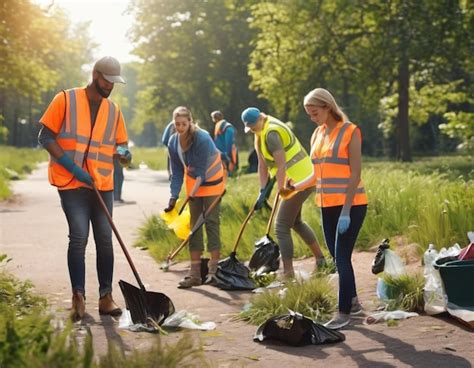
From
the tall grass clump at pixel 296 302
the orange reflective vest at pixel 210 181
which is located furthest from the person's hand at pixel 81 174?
the orange reflective vest at pixel 210 181

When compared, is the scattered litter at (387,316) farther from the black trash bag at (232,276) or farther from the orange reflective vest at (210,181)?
the orange reflective vest at (210,181)

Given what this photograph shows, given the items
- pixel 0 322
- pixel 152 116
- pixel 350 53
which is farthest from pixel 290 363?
pixel 152 116

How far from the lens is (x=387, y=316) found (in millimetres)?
6676

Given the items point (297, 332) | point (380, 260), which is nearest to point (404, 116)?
point (380, 260)

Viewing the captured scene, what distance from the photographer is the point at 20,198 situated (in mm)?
21344

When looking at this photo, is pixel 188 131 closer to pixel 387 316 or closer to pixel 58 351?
pixel 387 316

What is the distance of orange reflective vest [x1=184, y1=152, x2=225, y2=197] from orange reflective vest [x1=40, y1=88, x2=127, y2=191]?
6.55ft

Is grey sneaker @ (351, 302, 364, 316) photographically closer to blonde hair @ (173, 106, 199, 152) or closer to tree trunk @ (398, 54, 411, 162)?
blonde hair @ (173, 106, 199, 152)

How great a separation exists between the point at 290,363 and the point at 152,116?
47573 mm

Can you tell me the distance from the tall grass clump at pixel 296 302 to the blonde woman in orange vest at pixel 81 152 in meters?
1.08

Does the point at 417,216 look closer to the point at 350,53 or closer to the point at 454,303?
the point at 454,303

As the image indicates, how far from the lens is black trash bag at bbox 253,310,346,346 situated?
606cm

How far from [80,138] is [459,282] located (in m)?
2.96

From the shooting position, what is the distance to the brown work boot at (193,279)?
29.2 feet
